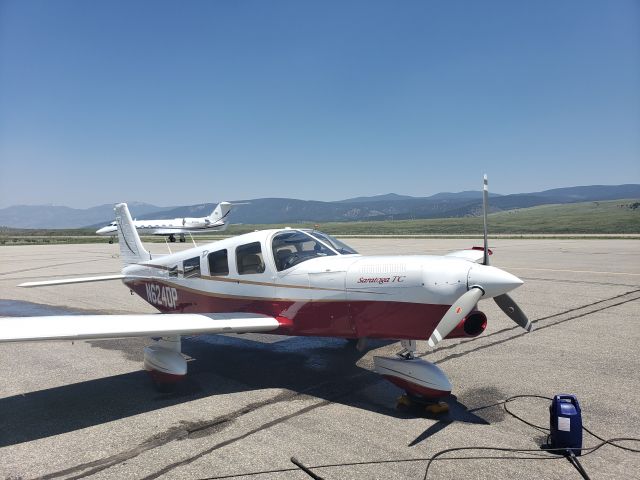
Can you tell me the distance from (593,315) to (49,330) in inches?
A: 467

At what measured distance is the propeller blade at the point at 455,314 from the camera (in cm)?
529

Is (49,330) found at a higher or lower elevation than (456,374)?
higher

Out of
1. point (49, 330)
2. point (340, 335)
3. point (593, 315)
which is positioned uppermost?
point (49, 330)

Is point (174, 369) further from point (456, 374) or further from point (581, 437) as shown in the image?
point (581, 437)

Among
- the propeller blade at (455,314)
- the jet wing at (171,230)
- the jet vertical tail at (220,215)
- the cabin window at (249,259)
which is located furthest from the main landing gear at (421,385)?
the jet wing at (171,230)

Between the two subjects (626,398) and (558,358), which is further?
(558,358)

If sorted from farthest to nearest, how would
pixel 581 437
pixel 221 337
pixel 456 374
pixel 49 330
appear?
pixel 221 337
pixel 456 374
pixel 49 330
pixel 581 437

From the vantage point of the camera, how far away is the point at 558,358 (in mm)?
8031

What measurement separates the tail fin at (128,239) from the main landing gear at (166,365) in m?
4.59

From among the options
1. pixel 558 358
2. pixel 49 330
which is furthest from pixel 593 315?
pixel 49 330

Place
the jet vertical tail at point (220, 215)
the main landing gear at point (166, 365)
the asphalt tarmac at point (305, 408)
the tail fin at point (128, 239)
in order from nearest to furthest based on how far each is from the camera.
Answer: the asphalt tarmac at point (305, 408) → the main landing gear at point (166, 365) → the tail fin at point (128, 239) → the jet vertical tail at point (220, 215)

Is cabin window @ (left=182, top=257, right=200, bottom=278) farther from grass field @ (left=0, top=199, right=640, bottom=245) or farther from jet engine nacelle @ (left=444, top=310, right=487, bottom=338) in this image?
grass field @ (left=0, top=199, right=640, bottom=245)

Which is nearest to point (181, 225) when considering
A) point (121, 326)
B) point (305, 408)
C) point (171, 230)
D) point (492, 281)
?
point (171, 230)

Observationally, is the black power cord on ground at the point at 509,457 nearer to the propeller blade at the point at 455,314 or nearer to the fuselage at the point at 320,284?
the propeller blade at the point at 455,314
